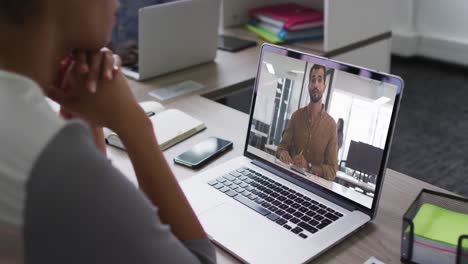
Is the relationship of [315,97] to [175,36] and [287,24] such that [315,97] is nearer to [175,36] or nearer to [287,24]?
[175,36]

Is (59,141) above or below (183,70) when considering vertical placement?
above

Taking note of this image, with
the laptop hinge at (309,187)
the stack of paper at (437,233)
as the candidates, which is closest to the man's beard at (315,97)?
the laptop hinge at (309,187)

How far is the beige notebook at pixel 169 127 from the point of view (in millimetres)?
1352

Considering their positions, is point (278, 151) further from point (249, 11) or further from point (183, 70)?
point (249, 11)

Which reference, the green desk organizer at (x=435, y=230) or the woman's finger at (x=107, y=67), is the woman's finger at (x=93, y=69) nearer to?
the woman's finger at (x=107, y=67)

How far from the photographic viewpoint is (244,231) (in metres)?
0.97

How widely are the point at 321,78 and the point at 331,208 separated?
10.5 inches

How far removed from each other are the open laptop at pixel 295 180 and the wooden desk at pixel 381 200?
2 cm

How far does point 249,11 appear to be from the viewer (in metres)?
2.49

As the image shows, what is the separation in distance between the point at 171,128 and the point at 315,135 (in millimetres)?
493

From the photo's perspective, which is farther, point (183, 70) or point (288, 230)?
point (183, 70)

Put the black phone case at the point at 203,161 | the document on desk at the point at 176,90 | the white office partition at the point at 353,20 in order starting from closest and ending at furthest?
the black phone case at the point at 203,161 → the document on desk at the point at 176,90 → the white office partition at the point at 353,20

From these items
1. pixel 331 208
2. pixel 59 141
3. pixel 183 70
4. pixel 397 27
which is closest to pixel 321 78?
pixel 331 208

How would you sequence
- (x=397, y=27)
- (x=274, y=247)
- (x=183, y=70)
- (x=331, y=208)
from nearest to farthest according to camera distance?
(x=274, y=247) → (x=331, y=208) → (x=183, y=70) → (x=397, y=27)
